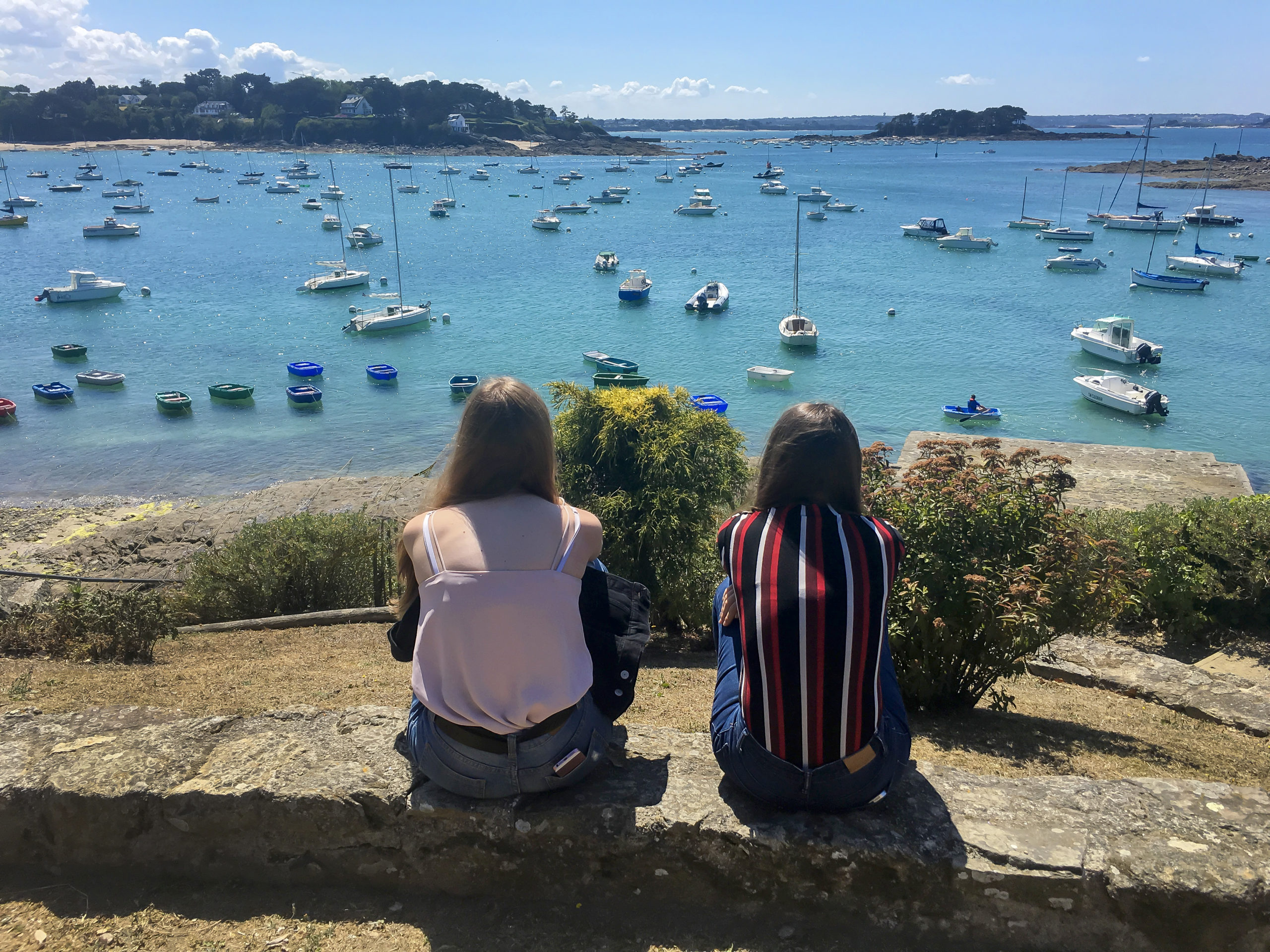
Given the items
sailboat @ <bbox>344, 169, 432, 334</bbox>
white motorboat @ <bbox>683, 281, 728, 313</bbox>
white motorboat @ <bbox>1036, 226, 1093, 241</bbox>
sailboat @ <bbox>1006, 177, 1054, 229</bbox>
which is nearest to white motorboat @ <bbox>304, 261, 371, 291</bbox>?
sailboat @ <bbox>344, 169, 432, 334</bbox>

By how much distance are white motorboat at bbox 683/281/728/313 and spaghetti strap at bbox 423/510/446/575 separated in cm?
4047

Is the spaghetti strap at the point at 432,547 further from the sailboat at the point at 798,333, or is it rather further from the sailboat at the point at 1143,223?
the sailboat at the point at 1143,223

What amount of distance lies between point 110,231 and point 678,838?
81082 millimetres

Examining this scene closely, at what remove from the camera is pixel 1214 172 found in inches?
4481

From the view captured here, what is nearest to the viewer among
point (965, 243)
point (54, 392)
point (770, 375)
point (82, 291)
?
point (54, 392)

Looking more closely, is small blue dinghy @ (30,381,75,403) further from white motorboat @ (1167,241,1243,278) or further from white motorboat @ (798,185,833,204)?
white motorboat @ (798,185,833,204)

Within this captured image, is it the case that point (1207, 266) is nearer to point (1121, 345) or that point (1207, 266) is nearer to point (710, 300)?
point (1121, 345)

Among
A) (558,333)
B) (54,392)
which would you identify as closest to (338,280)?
(558,333)

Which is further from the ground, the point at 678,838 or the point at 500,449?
the point at 500,449

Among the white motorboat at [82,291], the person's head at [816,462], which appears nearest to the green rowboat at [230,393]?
the white motorboat at [82,291]

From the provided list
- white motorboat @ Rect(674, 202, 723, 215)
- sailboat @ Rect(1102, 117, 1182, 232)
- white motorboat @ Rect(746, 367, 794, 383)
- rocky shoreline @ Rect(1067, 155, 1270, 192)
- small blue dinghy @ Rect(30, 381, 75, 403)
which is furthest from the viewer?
rocky shoreline @ Rect(1067, 155, 1270, 192)

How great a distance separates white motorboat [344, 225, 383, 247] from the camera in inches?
2475

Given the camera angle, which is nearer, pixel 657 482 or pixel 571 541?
pixel 571 541

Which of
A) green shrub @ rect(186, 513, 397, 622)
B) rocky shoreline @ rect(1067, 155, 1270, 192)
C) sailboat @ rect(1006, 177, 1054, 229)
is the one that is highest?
rocky shoreline @ rect(1067, 155, 1270, 192)
